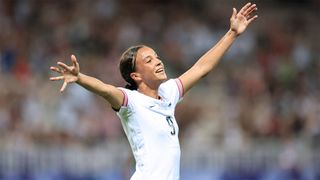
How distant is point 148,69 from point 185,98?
9315mm

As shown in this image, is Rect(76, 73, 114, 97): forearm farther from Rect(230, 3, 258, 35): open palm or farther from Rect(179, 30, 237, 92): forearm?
Rect(230, 3, 258, 35): open palm

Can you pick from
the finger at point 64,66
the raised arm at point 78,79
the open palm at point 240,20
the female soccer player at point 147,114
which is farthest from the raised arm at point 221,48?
the finger at point 64,66

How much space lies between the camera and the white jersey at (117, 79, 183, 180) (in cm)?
731

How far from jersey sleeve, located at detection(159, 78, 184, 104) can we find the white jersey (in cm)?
30

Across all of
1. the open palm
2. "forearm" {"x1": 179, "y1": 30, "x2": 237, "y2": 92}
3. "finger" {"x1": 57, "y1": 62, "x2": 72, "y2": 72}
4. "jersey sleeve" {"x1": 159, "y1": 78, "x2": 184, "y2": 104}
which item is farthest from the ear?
the open palm

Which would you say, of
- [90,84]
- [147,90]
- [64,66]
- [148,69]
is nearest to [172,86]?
[147,90]

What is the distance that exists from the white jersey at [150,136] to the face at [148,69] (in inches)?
5.4

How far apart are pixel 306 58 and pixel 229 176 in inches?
144

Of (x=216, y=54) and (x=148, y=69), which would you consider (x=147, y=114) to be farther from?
(x=216, y=54)

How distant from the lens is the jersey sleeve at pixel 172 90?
308 inches

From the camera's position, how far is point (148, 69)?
752 centimetres

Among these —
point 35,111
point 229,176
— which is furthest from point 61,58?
point 229,176

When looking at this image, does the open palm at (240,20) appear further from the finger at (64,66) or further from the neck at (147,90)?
the finger at (64,66)

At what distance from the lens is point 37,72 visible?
1730 cm
